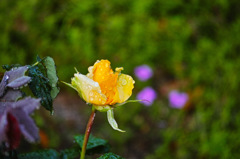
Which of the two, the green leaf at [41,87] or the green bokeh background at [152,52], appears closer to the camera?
the green leaf at [41,87]

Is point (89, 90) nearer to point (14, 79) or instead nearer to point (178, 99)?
point (14, 79)

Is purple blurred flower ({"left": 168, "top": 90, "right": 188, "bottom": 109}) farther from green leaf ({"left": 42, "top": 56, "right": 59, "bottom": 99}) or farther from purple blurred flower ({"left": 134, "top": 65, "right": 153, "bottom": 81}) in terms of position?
green leaf ({"left": 42, "top": 56, "right": 59, "bottom": 99})

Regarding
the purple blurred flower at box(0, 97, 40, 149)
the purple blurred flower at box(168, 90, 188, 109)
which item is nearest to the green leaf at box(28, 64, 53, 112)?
the purple blurred flower at box(0, 97, 40, 149)

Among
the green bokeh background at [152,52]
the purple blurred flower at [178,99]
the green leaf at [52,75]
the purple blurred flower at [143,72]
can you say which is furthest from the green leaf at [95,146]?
the purple blurred flower at [143,72]

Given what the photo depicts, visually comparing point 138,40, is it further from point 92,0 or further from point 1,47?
point 1,47

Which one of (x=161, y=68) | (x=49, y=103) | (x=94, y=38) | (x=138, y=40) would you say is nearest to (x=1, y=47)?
(x=94, y=38)

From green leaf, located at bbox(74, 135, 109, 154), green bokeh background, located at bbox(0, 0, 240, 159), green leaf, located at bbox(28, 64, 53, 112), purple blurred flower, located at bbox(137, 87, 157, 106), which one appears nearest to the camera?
green leaf, located at bbox(28, 64, 53, 112)

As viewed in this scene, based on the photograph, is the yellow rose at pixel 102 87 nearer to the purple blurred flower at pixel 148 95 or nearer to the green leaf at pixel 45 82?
the green leaf at pixel 45 82
